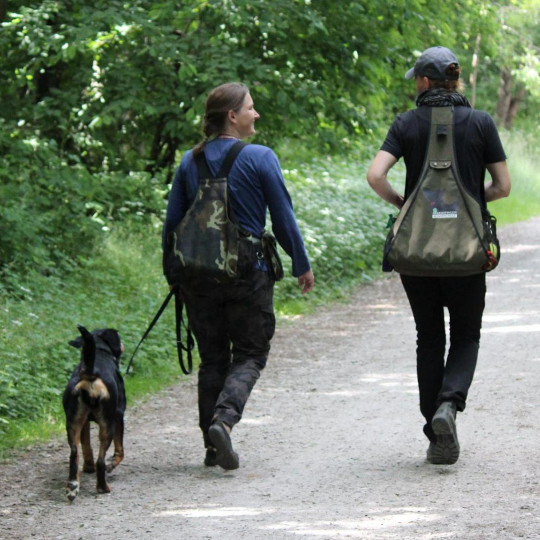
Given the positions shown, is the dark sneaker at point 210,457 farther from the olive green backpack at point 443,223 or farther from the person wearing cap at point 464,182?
the olive green backpack at point 443,223

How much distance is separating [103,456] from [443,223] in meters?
2.00

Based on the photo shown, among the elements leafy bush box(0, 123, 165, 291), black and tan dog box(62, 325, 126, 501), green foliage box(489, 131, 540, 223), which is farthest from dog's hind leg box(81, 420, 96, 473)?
green foliage box(489, 131, 540, 223)

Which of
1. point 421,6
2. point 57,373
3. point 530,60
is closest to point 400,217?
point 57,373

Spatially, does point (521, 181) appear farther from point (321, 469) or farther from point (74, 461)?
point (74, 461)

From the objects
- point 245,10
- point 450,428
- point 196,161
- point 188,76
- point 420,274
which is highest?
point 245,10

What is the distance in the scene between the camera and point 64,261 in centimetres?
1122

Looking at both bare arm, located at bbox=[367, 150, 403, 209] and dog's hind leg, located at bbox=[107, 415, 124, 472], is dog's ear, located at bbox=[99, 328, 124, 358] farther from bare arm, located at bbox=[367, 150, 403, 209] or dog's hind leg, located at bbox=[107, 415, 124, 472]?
bare arm, located at bbox=[367, 150, 403, 209]

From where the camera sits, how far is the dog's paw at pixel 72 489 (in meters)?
5.18

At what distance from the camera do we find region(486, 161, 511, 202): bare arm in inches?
209

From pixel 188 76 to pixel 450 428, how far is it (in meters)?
6.83

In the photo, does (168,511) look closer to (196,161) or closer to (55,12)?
(196,161)

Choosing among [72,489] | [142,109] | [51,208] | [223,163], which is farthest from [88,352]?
[142,109]

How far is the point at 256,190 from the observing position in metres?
5.46

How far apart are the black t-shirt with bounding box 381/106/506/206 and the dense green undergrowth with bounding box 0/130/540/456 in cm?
294
